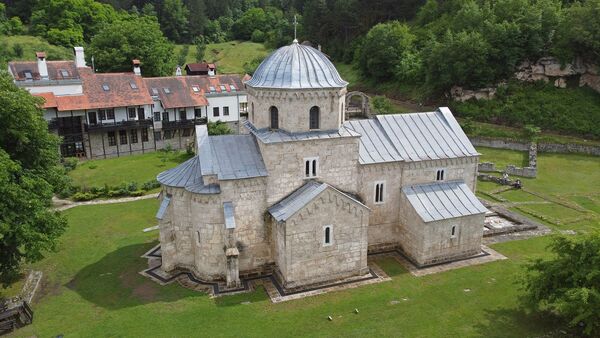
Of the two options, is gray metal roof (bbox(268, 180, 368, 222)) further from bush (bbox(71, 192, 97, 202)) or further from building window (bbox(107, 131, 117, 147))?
building window (bbox(107, 131, 117, 147))

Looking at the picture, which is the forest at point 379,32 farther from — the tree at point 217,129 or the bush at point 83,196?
the bush at point 83,196

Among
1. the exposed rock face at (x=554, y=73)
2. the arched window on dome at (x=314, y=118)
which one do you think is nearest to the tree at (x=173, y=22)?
the exposed rock face at (x=554, y=73)

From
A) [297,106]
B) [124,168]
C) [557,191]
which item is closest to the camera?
[297,106]

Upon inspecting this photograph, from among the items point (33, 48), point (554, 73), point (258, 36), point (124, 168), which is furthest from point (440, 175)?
point (258, 36)

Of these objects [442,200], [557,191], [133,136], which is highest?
[133,136]

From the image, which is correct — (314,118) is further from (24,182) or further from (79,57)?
(79,57)

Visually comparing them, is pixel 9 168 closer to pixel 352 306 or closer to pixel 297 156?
pixel 297 156
